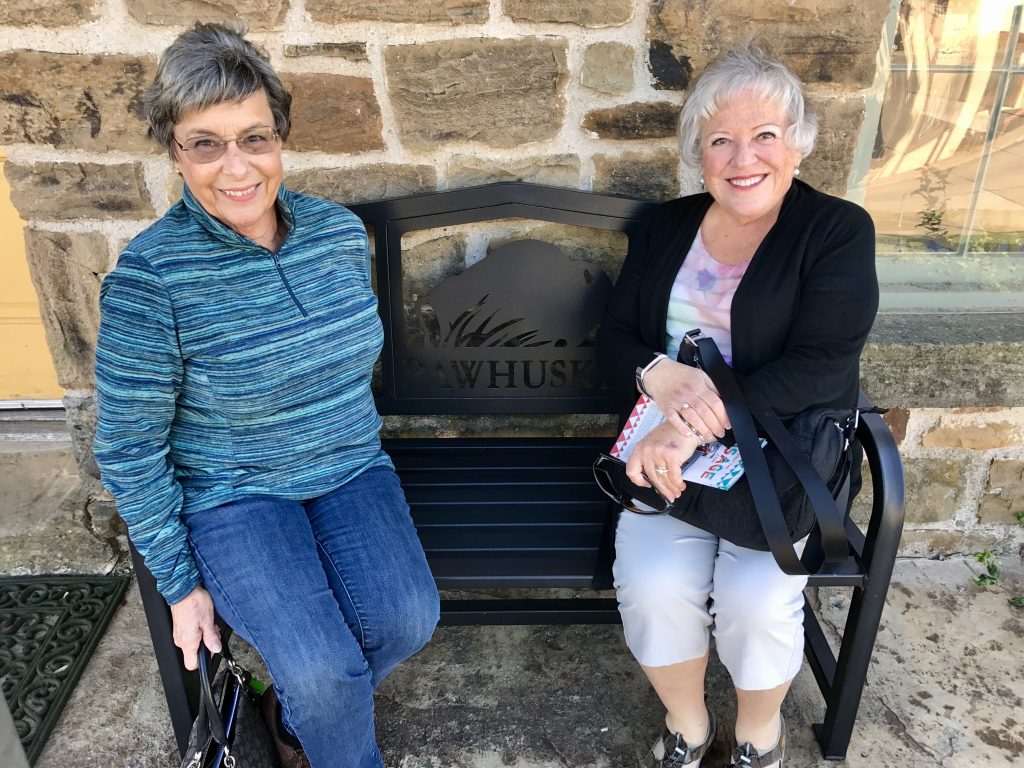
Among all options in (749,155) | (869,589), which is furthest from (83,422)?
(869,589)

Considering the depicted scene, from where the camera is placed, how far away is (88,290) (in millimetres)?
2307

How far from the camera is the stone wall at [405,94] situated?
207cm

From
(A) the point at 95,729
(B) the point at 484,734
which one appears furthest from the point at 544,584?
(A) the point at 95,729

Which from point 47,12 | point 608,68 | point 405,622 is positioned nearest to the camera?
point 405,622

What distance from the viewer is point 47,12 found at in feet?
6.68

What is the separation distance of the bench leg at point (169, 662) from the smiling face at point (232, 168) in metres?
0.73

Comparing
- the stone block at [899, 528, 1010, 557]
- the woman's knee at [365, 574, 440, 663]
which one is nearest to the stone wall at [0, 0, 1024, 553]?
the woman's knee at [365, 574, 440, 663]

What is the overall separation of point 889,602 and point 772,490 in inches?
45.6

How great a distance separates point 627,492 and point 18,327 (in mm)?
2418

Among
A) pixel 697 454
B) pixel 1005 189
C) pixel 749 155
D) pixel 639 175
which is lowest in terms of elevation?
pixel 697 454

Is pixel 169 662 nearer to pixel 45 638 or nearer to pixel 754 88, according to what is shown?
pixel 45 638

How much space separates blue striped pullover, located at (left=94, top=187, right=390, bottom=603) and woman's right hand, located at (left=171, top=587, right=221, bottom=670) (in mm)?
29

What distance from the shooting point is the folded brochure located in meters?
1.71

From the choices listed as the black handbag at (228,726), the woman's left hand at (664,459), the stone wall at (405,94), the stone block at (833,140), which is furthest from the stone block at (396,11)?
the black handbag at (228,726)
